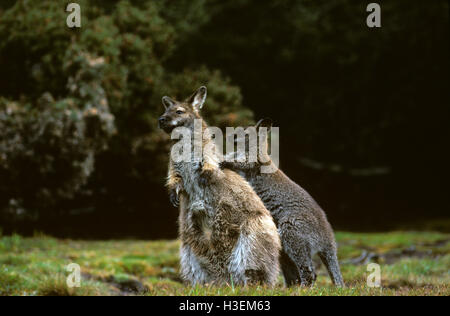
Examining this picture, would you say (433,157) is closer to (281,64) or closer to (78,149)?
(281,64)

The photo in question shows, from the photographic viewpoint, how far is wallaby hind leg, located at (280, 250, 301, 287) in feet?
29.5

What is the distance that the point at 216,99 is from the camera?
63.4 ft

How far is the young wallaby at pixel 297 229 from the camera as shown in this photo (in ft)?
29.0

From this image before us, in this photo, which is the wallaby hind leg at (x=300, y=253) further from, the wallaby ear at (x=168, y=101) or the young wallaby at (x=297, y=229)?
the wallaby ear at (x=168, y=101)

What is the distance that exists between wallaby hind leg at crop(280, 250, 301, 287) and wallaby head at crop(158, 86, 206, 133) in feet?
8.84

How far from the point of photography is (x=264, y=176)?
32.5 ft

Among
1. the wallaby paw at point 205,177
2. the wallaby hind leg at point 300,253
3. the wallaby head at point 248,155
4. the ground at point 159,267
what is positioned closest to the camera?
the wallaby paw at point 205,177

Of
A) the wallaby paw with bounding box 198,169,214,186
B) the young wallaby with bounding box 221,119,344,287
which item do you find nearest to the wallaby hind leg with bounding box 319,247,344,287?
the young wallaby with bounding box 221,119,344,287

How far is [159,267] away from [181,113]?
20.8 feet

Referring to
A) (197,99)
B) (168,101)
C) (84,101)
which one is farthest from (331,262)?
(84,101)

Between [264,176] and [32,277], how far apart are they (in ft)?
16.4

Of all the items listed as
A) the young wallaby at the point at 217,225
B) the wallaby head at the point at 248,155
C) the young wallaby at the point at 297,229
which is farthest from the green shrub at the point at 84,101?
the young wallaby at the point at 217,225

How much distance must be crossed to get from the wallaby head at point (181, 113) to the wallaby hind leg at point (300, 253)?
8.05ft

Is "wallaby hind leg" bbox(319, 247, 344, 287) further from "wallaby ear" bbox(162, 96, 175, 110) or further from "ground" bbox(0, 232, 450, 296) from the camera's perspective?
"wallaby ear" bbox(162, 96, 175, 110)
